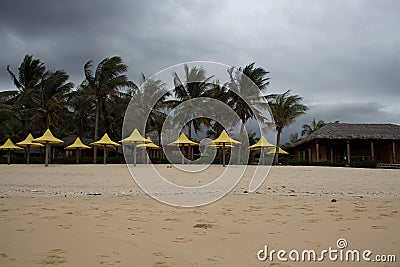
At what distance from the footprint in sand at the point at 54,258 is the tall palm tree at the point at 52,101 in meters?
28.6

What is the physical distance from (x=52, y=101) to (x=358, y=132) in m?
26.2

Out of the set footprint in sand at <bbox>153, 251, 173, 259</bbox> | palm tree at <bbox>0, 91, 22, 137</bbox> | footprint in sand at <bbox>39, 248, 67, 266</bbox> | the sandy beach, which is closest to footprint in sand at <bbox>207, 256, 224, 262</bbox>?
the sandy beach

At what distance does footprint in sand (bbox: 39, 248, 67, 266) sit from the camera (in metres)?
3.10

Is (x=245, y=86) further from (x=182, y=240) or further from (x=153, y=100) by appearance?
(x=182, y=240)

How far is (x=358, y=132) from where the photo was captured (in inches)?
1145

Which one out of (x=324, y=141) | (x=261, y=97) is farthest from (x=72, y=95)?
(x=324, y=141)

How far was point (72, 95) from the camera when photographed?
1278 inches

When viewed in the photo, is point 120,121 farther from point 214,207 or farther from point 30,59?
point 214,207

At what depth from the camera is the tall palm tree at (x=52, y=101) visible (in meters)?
30.3

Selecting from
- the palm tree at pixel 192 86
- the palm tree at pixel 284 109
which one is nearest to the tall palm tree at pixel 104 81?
the palm tree at pixel 192 86

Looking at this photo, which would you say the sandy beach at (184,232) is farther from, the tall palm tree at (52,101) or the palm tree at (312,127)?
the palm tree at (312,127)

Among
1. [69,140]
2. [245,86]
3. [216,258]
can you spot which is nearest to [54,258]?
[216,258]

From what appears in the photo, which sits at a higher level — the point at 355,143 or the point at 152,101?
the point at 152,101

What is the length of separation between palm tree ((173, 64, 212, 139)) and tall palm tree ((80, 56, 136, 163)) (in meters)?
4.22
